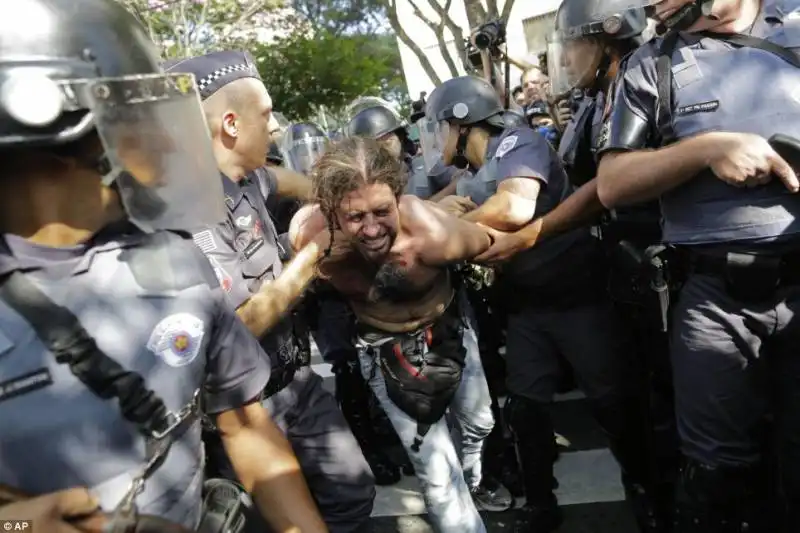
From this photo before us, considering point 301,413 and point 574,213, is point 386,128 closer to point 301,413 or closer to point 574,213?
point 574,213

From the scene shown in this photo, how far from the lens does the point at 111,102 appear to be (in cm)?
113

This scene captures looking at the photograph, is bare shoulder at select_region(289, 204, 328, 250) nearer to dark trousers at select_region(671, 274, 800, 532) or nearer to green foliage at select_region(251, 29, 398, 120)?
dark trousers at select_region(671, 274, 800, 532)

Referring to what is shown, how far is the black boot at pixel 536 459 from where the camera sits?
2904mm

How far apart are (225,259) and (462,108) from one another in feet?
5.37

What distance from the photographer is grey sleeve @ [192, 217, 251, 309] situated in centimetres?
226

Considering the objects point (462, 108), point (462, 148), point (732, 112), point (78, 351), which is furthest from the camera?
point (462, 148)

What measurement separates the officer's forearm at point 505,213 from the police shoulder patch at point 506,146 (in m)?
0.24

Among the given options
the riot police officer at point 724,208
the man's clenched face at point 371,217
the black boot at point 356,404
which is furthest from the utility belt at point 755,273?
the black boot at point 356,404

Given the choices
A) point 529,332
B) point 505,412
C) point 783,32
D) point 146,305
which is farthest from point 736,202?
point 146,305

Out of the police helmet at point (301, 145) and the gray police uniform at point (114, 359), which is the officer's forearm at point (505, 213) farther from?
the police helmet at point (301, 145)

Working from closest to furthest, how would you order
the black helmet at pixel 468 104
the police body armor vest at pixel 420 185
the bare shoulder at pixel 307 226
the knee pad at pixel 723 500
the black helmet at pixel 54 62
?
the black helmet at pixel 54 62, the knee pad at pixel 723 500, the bare shoulder at pixel 307 226, the black helmet at pixel 468 104, the police body armor vest at pixel 420 185

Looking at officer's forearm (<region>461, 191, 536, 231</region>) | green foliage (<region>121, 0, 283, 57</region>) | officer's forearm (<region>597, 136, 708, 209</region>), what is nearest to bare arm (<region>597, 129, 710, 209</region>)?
officer's forearm (<region>597, 136, 708, 209</region>)

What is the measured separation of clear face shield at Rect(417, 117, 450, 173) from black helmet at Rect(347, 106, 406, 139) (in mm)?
679

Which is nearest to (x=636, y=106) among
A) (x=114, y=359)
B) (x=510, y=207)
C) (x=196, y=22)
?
(x=510, y=207)
